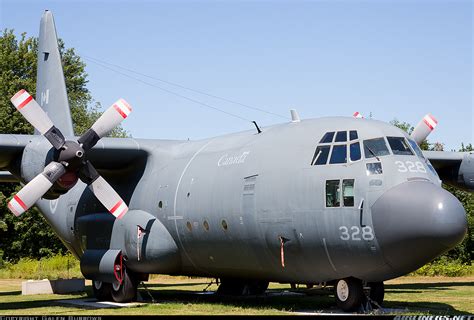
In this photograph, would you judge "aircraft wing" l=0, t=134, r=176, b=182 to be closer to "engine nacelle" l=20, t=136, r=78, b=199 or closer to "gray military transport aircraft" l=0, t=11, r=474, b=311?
"gray military transport aircraft" l=0, t=11, r=474, b=311

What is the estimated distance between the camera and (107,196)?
1762cm

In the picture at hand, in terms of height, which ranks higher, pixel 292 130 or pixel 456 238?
pixel 292 130

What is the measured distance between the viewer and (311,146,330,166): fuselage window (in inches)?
563

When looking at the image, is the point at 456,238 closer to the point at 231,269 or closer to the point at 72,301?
the point at 231,269

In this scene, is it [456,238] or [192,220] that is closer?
[456,238]

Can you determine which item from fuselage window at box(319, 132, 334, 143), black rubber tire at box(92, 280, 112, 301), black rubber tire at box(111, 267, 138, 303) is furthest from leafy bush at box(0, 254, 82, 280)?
fuselage window at box(319, 132, 334, 143)

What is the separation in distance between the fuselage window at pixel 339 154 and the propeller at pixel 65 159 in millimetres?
5773

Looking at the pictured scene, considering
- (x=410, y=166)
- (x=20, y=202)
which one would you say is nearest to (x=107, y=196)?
(x=20, y=202)

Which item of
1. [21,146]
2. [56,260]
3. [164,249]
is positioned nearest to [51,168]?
[21,146]

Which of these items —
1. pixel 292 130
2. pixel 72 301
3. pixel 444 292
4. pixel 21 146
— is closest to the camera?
→ pixel 292 130

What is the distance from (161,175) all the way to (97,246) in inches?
106

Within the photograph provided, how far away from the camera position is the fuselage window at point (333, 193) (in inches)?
540

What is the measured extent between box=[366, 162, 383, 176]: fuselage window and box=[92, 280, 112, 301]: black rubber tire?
842 centimetres

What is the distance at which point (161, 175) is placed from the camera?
18781mm
